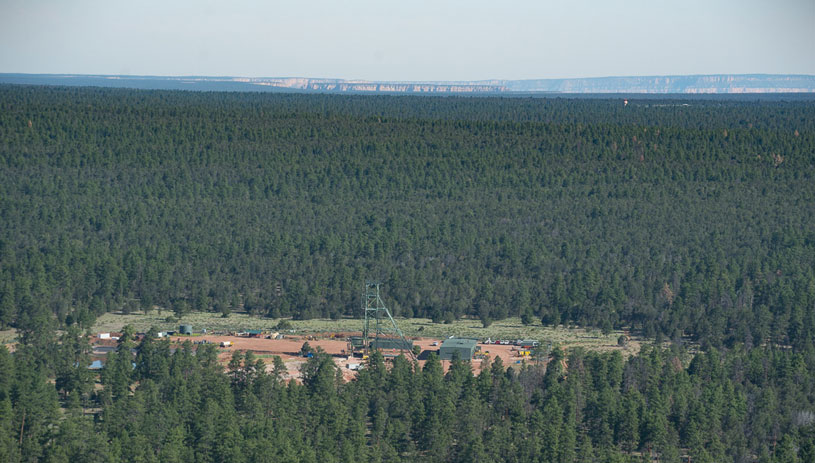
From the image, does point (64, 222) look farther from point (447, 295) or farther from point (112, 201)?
point (447, 295)

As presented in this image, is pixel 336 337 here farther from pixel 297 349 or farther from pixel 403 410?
pixel 403 410

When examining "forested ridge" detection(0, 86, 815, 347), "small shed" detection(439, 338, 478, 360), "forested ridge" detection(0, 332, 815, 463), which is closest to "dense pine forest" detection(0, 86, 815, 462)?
"forested ridge" detection(0, 332, 815, 463)

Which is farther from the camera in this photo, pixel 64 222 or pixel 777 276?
pixel 64 222

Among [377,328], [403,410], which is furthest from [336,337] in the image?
[403,410]

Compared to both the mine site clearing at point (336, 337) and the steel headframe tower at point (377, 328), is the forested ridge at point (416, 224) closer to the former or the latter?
the mine site clearing at point (336, 337)

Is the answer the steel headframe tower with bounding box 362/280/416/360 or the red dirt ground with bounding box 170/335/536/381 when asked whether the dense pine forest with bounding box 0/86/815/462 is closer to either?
the red dirt ground with bounding box 170/335/536/381

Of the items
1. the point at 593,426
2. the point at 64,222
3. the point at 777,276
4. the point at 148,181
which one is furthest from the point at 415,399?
the point at 148,181
